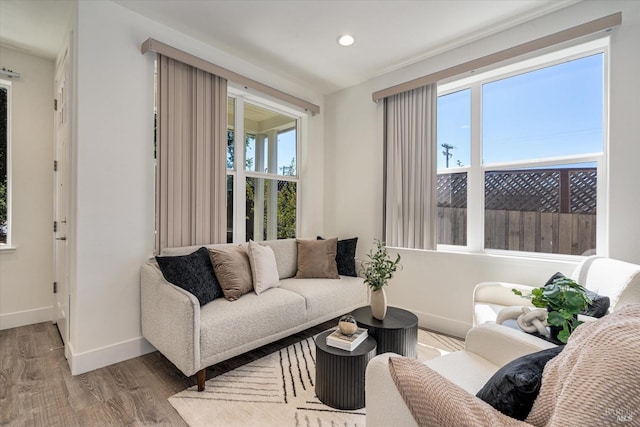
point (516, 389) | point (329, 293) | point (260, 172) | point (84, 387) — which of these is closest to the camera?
point (516, 389)

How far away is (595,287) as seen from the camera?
77.6 inches

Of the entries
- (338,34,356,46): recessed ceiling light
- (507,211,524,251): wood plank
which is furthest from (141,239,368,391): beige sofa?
(338,34,356,46): recessed ceiling light

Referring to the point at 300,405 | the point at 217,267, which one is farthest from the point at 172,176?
the point at 300,405

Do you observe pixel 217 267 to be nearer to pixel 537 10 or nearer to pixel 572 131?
pixel 572 131

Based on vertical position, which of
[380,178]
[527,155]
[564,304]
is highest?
[527,155]

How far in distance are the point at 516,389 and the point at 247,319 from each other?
1.76m

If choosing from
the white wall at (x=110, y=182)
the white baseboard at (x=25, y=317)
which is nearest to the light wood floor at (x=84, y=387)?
the white wall at (x=110, y=182)

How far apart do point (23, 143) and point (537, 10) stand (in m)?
4.83

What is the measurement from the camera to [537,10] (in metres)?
2.46

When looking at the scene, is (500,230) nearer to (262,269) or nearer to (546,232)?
(546,232)

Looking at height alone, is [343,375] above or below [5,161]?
below

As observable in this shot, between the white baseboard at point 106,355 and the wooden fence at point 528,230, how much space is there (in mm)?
2947

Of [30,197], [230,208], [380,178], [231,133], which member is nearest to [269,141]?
[231,133]

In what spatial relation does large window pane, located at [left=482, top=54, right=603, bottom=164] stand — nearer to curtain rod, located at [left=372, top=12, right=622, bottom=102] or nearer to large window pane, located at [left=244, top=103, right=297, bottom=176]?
curtain rod, located at [left=372, top=12, right=622, bottom=102]
